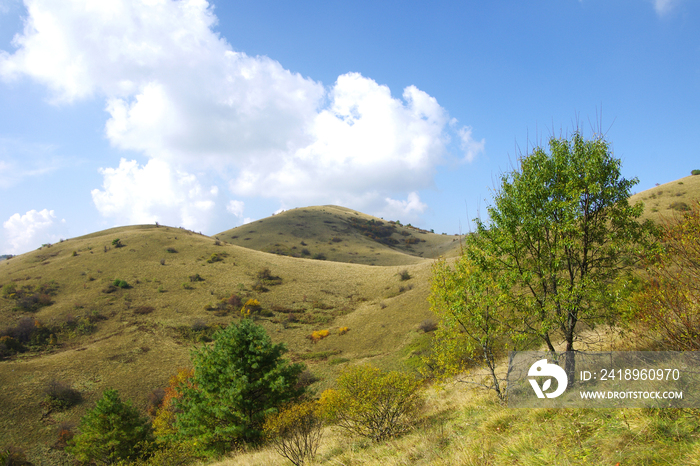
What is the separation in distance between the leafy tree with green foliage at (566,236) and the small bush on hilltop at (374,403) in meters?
4.08

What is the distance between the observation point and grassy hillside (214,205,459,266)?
340 feet

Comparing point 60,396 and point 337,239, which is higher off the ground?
point 337,239

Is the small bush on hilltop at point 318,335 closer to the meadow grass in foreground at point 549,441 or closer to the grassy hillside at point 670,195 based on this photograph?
the meadow grass in foreground at point 549,441

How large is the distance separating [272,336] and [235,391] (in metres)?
28.0

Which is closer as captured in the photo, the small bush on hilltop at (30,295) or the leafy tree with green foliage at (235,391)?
the leafy tree with green foliage at (235,391)

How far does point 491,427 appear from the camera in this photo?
28.7ft

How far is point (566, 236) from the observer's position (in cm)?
1030

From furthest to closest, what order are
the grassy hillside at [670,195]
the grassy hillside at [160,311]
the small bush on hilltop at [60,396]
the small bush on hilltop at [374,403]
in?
the grassy hillside at [670,195] < the grassy hillside at [160,311] < the small bush on hilltop at [60,396] < the small bush on hilltop at [374,403]

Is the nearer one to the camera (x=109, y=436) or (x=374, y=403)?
(x=374, y=403)

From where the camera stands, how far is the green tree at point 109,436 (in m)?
20.3

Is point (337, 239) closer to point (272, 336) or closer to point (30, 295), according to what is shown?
point (272, 336)

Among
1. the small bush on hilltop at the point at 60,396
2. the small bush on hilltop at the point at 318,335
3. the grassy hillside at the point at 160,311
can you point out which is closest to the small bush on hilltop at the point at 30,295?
the grassy hillside at the point at 160,311

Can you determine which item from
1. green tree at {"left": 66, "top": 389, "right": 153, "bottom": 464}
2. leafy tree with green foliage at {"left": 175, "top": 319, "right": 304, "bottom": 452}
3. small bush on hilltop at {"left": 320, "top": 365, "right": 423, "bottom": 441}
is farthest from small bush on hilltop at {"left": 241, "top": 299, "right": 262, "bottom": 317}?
small bush on hilltop at {"left": 320, "top": 365, "right": 423, "bottom": 441}

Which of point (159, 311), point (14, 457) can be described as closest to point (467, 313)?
point (14, 457)
